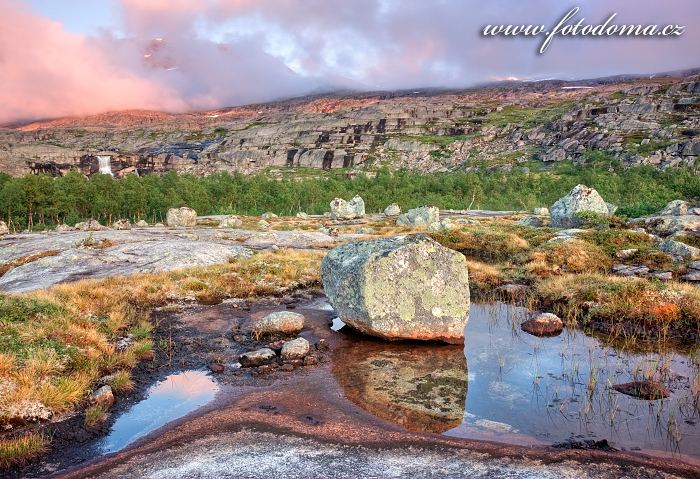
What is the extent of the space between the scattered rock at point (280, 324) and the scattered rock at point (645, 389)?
41.0 ft

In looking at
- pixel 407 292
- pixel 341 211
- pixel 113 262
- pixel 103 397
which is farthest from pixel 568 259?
pixel 341 211

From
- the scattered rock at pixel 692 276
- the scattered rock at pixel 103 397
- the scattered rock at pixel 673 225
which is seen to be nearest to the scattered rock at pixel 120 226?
the scattered rock at pixel 103 397

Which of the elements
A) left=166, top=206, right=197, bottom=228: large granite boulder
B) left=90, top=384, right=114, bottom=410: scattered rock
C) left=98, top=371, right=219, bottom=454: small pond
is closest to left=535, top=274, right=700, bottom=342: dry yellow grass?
left=98, top=371, right=219, bottom=454: small pond

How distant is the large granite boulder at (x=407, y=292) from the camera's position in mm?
20281

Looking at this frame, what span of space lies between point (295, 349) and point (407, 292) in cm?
510

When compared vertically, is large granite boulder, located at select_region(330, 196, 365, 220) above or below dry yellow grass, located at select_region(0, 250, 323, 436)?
above

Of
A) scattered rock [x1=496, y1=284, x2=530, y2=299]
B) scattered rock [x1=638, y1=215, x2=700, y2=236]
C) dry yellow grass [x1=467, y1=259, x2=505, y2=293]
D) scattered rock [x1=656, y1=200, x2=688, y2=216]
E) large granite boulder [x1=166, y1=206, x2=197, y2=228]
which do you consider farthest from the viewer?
large granite boulder [x1=166, y1=206, x2=197, y2=228]

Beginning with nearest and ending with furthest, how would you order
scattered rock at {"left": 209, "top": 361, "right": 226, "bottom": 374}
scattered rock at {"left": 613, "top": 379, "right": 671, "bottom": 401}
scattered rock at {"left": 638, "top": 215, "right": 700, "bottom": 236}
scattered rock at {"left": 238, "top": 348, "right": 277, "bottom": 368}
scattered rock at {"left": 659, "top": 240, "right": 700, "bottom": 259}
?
scattered rock at {"left": 613, "top": 379, "right": 671, "bottom": 401} < scattered rock at {"left": 209, "top": 361, "right": 226, "bottom": 374} < scattered rock at {"left": 238, "top": 348, "right": 277, "bottom": 368} < scattered rock at {"left": 659, "top": 240, "right": 700, "bottom": 259} < scattered rock at {"left": 638, "top": 215, "right": 700, "bottom": 236}

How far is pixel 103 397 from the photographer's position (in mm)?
14719

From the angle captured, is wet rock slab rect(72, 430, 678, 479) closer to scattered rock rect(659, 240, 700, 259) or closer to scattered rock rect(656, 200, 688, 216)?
scattered rock rect(659, 240, 700, 259)

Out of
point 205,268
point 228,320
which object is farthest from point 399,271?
point 205,268

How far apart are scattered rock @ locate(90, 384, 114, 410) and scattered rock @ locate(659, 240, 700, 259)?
36142 mm

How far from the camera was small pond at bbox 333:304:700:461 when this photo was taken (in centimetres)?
1281

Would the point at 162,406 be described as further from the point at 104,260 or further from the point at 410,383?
the point at 104,260
